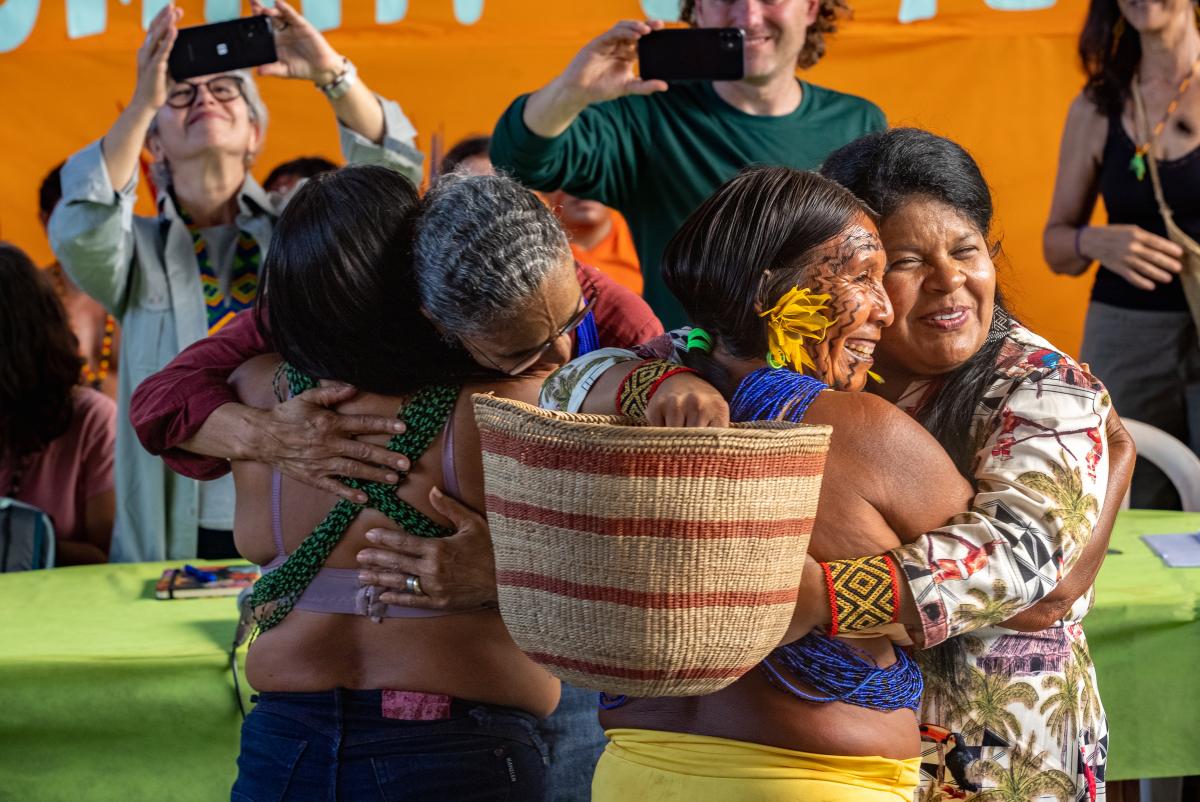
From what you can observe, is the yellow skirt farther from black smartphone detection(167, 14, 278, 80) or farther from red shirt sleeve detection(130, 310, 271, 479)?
black smartphone detection(167, 14, 278, 80)

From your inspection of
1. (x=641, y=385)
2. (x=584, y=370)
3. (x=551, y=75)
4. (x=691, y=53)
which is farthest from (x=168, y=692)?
(x=551, y=75)

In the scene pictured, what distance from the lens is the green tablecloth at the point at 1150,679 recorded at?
8.21 feet

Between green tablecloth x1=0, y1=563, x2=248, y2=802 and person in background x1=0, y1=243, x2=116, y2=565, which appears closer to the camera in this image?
green tablecloth x1=0, y1=563, x2=248, y2=802

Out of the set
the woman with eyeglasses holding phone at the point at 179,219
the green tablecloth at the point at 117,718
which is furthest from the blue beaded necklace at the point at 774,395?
the woman with eyeglasses holding phone at the point at 179,219

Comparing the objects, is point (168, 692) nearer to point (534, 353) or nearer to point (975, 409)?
point (534, 353)

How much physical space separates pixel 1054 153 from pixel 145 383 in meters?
3.93

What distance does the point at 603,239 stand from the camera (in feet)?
16.0

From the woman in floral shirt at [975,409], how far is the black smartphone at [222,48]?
5.62 ft

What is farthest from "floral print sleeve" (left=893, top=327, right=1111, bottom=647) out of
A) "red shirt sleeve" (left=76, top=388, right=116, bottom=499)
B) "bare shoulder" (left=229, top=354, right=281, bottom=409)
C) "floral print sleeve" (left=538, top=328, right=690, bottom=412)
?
"red shirt sleeve" (left=76, top=388, right=116, bottom=499)

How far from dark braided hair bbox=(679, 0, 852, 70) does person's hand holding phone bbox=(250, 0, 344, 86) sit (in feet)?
3.02

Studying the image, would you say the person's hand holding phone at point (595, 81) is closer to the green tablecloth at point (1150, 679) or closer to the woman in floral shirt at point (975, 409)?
the woman in floral shirt at point (975, 409)

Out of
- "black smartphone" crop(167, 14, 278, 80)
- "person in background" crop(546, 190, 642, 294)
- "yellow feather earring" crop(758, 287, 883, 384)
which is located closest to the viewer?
"yellow feather earring" crop(758, 287, 883, 384)

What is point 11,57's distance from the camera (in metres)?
4.85

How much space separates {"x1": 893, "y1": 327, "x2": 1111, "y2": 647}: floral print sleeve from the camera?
140 centimetres
